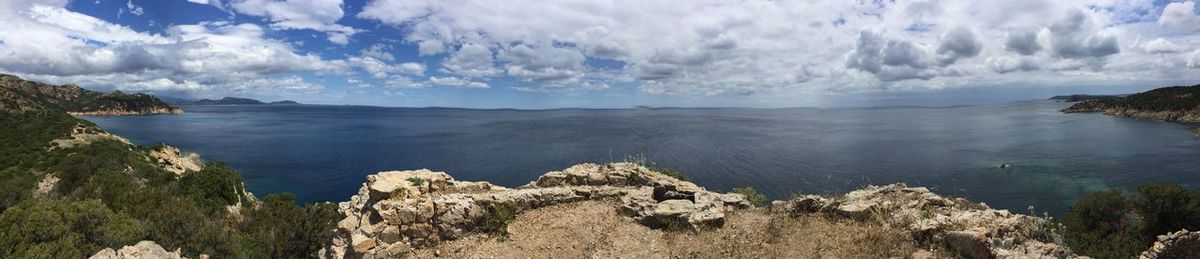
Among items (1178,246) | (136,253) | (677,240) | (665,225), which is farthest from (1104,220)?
(136,253)

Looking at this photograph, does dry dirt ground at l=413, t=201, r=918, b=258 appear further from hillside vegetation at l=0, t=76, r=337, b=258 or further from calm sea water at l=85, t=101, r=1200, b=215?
calm sea water at l=85, t=101, r=1200, b=215

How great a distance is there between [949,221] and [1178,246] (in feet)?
13.0

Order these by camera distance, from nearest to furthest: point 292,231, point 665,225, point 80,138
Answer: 1. point 665,225
2. point 292,231
3. point 80,138

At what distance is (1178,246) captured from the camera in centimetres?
1123

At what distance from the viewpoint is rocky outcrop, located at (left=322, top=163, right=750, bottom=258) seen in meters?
14.9

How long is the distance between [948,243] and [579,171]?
11933mm

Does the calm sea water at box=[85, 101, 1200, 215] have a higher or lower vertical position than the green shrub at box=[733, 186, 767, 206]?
lower

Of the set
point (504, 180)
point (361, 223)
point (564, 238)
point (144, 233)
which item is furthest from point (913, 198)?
point (504, 180)

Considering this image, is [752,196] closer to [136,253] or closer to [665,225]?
[665,225]

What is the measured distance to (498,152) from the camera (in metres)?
89.6

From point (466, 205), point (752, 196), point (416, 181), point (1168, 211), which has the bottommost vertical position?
point (1168, 211)

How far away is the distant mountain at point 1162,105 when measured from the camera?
130 meters

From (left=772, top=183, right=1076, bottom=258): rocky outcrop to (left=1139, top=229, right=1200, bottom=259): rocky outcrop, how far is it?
170 centimetres

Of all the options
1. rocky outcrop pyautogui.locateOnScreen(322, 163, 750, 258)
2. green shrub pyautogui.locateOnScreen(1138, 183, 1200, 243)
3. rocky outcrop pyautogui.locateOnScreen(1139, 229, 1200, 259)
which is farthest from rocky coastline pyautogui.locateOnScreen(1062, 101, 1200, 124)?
rocky outcrop pyautogui.locateOnScreen(322, 163, 750, 258)
